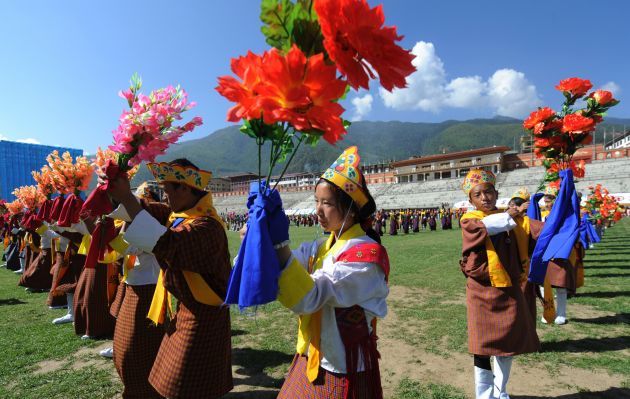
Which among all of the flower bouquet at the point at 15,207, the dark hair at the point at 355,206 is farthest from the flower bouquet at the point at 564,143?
the flower bouquet at the point at 15,207

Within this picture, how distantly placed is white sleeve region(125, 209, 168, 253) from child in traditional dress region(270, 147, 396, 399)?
86 cm

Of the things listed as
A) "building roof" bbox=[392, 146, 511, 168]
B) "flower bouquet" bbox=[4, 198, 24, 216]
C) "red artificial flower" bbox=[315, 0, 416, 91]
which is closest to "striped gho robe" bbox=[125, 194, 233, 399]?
"red artificial flower" bbox=[315, 0, 416, 91]

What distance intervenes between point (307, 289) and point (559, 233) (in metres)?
4.08

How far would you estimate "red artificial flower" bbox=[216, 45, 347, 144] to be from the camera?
1105 mm

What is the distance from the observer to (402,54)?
4.00 feet

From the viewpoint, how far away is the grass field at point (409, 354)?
389 centimetres

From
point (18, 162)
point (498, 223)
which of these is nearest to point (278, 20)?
point (498, 223)

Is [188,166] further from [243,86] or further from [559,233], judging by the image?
[559,233]

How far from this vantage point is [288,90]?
→ 1.12m

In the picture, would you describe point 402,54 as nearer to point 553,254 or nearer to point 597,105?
point 553,254

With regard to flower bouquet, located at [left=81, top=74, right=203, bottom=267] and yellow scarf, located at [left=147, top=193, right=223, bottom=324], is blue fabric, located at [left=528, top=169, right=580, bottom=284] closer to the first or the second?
yellow scarf, located at [left=147, top=193, right=223, bottom=324]

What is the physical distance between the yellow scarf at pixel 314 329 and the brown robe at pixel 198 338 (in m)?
0.79

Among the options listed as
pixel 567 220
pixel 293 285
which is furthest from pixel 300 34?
pixel 567 220

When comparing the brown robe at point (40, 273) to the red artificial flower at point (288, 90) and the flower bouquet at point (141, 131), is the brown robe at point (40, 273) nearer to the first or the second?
the flower bouquet at point (141, 131)
